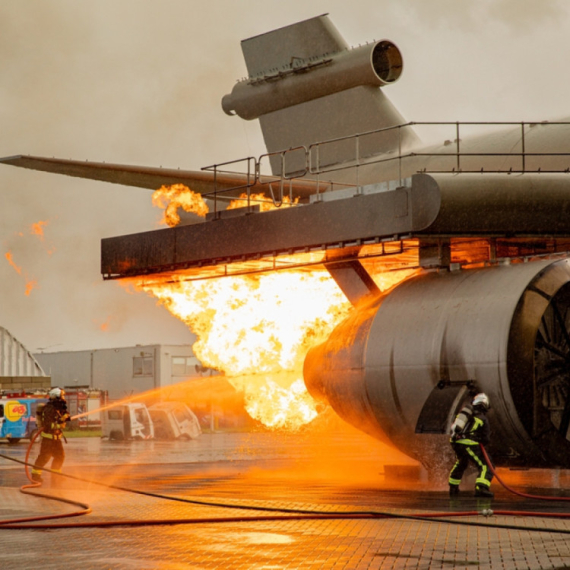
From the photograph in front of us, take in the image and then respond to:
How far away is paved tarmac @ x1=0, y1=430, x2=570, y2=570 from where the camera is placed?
10477 millimetres

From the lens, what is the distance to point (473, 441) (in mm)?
16906

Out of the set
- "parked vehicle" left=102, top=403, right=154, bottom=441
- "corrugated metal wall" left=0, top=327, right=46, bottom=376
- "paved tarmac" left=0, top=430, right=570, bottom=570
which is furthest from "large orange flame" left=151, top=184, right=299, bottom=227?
"corrugated metal wall" left=0, top=327, right=46, bottom=376

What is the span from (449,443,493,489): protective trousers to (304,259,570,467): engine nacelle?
855 mm

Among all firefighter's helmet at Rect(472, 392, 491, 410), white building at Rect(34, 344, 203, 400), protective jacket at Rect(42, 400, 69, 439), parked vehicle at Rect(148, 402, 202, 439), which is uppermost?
white building at Rect(34, 344, 203, 400)

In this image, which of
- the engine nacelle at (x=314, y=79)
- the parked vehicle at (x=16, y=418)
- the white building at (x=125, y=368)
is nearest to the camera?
the engine nacelle at (x=314, y=79)

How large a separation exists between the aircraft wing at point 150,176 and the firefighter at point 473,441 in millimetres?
12375

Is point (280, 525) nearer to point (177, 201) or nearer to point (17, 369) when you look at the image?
point (177, 201)

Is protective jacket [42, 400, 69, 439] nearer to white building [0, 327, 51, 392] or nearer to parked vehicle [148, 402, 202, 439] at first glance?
parked vehicle [148, 402, 202, 439]

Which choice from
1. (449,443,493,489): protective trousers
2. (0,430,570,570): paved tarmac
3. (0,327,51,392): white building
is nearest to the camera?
(0,430,570,570): paved tarmac

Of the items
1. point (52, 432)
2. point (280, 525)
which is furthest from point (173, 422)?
point (280, 525)

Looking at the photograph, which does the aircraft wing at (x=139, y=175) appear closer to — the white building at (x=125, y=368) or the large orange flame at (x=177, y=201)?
the large orange flame at (x=177, y=201)

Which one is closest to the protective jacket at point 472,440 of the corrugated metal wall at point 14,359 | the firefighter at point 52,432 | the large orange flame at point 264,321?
the large orange flame at point 264,321

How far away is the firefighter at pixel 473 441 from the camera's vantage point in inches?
659

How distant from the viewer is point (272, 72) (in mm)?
34469
